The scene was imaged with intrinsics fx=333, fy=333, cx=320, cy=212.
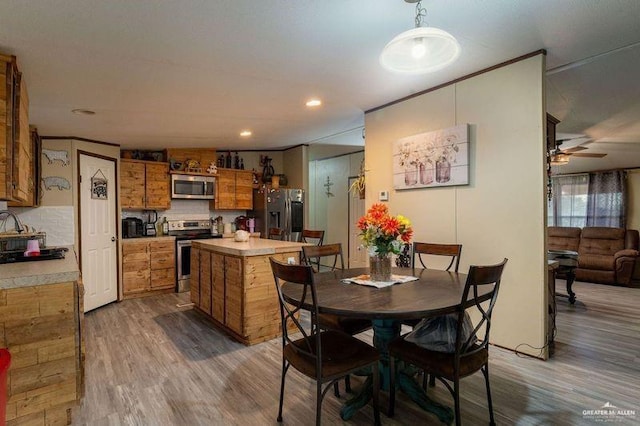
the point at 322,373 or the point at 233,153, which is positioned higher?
the point at 233,153

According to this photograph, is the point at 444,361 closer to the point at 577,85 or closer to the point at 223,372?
the point at 223,372

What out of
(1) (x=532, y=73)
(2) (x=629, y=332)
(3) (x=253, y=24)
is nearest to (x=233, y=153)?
(3) (x=253, y=24)

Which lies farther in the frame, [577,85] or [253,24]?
[577,85]

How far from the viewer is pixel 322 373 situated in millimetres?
1617

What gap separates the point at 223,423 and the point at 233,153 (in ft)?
16.0

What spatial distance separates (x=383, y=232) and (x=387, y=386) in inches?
40.3

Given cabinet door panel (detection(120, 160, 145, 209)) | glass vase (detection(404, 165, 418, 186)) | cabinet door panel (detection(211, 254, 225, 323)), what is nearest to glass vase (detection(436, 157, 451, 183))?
glass vase (detection(404, 165, 418, 186))

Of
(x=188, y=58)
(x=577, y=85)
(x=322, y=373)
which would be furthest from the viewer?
(x=577, y=85)

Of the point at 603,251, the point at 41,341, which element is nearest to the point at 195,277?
the point at 41,341

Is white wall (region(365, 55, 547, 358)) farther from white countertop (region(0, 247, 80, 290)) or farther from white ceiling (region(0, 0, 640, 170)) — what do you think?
white countertop (region(0, 247, 80, 290))

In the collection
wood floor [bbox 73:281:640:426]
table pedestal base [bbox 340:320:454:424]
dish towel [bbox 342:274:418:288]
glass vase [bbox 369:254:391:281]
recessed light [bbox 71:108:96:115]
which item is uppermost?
recessed light [bbox 71:108:96:115]

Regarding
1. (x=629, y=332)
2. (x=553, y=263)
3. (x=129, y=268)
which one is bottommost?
(x=629, y=332)

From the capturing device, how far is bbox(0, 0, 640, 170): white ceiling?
6.21 feet

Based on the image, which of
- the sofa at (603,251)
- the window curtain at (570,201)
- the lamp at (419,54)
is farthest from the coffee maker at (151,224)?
the window curtain at (570,201)
